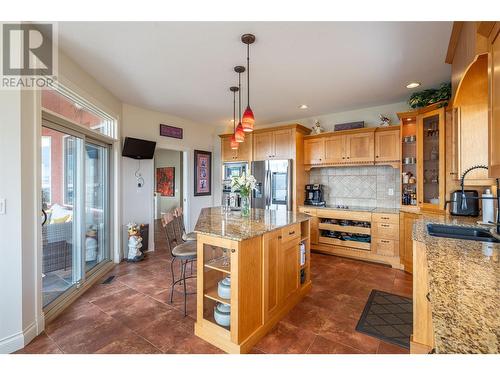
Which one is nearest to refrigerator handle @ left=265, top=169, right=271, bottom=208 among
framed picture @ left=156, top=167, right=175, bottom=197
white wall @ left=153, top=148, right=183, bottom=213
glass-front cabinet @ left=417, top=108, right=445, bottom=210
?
glass-front cabinet @ left=417, top=108, right=445, bottom=210

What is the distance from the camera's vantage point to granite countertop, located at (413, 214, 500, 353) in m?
0.60

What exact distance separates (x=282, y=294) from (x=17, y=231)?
2282 millimetres

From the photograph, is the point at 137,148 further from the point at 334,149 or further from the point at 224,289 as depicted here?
the point at 334,149

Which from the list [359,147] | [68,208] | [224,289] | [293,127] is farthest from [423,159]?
[68,208]

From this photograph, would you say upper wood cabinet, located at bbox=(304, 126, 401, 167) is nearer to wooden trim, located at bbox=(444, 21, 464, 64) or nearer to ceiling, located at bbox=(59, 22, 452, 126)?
ceiling, located at bbox=(59, 22, 452, 126)

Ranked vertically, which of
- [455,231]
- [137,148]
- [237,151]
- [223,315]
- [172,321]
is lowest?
[172,321]

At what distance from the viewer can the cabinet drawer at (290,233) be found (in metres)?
2.33

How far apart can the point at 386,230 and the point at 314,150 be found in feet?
6.04

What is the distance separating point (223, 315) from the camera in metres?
1.99

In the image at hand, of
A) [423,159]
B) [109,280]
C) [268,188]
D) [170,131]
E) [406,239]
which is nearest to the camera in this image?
[109,280]

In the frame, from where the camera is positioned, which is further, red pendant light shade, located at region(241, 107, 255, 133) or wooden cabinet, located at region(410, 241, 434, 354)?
red pendant light shade, located at region(241, 107, 255, 133)

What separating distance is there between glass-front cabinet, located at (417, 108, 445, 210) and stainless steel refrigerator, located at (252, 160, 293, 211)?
1.99m

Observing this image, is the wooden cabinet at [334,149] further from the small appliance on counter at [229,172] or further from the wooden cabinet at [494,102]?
the wooden cabinet at [494,102]
